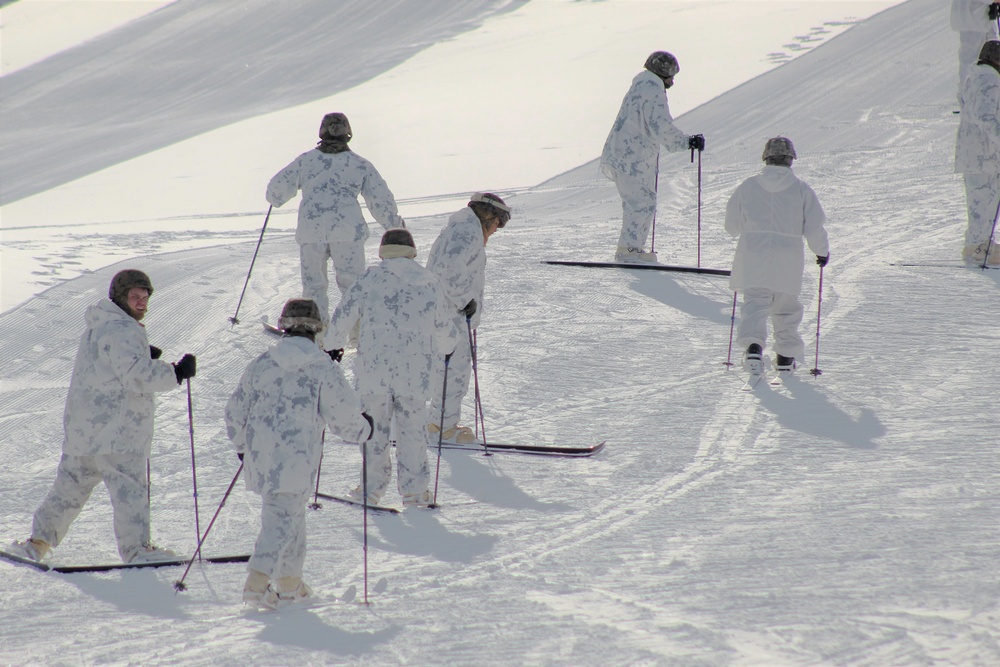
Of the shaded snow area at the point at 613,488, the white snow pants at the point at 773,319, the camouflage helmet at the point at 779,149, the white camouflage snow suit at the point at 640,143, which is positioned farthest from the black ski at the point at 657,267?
the camouflage helmet at the point at 779,149

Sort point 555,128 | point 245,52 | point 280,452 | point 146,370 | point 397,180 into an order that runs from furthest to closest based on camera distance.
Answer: point 245,52 → point 555,128 → point 397,180 → point 146,370 → point 280,452

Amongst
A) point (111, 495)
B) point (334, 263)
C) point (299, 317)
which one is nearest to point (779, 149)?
point (334, 263)

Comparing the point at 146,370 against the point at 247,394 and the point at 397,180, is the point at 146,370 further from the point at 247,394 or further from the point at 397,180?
the point at 397,180

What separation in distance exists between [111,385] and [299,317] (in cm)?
103

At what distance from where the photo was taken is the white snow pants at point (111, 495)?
553 cm

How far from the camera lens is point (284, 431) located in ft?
16.3

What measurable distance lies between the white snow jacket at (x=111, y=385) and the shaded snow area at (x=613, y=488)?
1.91 feet

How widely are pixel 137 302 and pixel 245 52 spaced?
18.0 metres

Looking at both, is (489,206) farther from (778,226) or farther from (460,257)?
(778,226)

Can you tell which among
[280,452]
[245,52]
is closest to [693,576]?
[280,452]

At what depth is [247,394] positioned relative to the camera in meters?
5.02

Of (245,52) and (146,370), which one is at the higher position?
(245,52)

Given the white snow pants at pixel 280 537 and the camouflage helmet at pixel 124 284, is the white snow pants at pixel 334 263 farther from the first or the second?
the white snow pants at pixel 280 537

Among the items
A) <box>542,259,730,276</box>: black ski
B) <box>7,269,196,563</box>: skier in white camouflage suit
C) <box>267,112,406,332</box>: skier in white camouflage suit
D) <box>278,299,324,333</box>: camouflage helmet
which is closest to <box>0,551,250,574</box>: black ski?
<box>7,269,196,563</box>: skier in white camouflage suit
